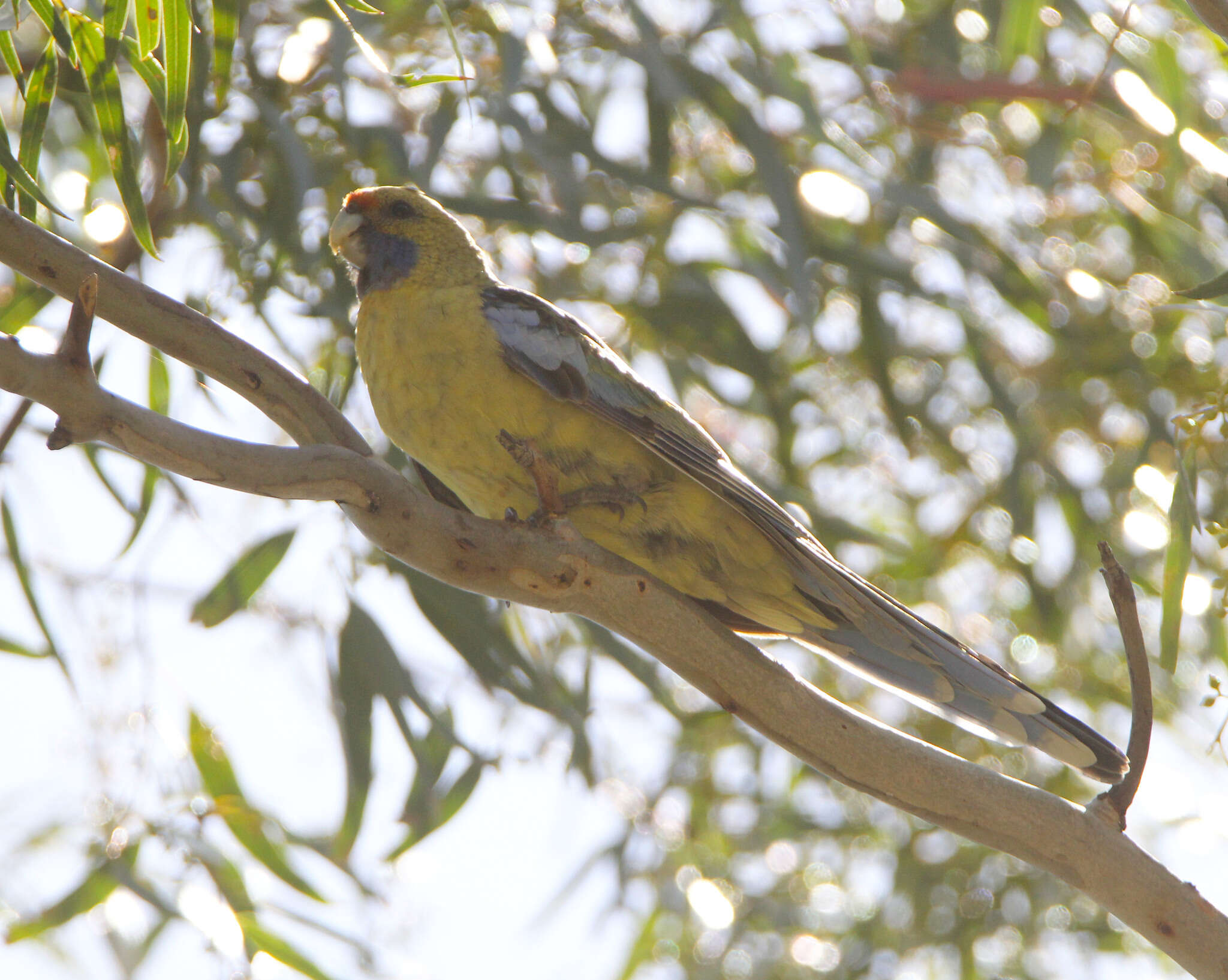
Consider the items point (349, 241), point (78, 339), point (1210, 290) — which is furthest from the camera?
point (349, 241)

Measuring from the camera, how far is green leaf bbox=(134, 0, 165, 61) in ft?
6.21

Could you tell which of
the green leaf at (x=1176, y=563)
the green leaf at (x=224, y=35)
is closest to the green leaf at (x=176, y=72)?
the green leaf at (x=224, y=35)

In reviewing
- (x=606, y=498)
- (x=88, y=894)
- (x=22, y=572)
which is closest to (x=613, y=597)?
(x=606, y=498)

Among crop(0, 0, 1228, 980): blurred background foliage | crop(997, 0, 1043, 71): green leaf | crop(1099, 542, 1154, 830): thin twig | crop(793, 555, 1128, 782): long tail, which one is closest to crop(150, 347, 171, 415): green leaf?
crop(0, 0, 1228, 980): blurred background foliage

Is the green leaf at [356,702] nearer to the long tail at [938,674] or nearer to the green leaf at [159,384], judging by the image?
the green leaf at [159,384]

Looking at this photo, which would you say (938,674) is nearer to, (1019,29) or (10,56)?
(1019,29)

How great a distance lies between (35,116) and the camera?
195 centimetres

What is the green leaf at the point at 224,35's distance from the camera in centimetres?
220

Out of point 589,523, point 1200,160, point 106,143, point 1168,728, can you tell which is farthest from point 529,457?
point 1168,728

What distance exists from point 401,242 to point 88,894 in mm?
1619

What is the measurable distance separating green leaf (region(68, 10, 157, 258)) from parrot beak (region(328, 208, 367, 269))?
70cm

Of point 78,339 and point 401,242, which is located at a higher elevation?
point 78,339

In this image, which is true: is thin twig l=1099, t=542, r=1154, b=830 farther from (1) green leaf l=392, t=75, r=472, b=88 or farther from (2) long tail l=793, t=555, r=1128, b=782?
(1) green leaf l=392, t=75, r=472, b=88

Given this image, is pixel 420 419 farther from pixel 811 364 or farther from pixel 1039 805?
pixel 811 364
